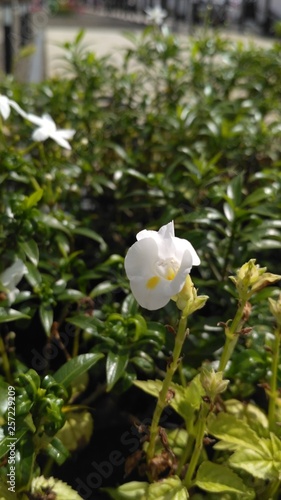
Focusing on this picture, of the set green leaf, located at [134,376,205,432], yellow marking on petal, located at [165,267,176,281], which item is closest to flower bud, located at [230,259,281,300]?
yellow marking on petal, located at [165,267,176,281]

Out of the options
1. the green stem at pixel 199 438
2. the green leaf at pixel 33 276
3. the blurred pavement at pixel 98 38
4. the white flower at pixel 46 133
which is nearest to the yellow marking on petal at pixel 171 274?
the green stem at pixel 199 438

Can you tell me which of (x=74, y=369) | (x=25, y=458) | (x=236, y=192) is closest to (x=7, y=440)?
(x=25, y=458)

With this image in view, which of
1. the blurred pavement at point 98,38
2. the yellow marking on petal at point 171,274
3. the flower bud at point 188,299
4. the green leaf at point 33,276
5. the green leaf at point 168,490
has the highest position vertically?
the yellow marking on petal at point 171,274

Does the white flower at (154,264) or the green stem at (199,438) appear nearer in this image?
the white flower at (154,264)

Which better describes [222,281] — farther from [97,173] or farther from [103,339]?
[97,173]

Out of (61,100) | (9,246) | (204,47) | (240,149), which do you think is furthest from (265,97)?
(9,246)

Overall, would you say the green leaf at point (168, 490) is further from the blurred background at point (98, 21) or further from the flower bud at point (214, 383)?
the blurred background at point (98, 21)
